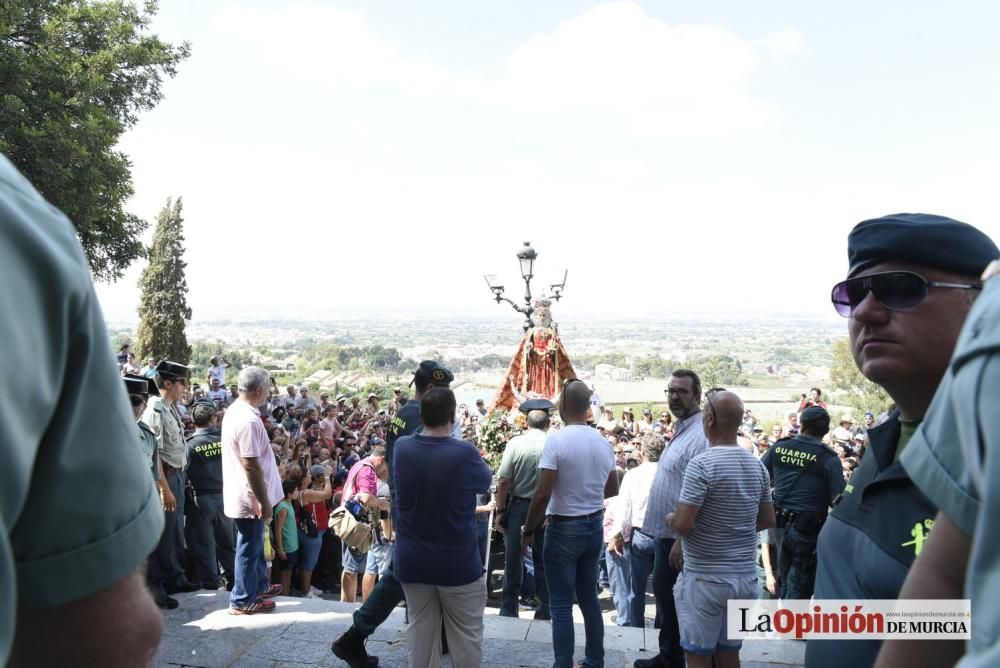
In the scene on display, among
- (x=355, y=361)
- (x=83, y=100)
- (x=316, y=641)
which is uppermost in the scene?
(x=83, y=100)

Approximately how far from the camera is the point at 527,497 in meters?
5.42

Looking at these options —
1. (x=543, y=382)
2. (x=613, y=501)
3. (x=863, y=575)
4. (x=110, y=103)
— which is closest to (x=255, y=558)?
(x=613, y=501)

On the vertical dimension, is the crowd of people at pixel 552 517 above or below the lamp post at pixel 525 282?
below

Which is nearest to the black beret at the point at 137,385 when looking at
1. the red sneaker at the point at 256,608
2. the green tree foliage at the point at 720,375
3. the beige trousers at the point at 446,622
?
the red sneaker at the point at 256,608

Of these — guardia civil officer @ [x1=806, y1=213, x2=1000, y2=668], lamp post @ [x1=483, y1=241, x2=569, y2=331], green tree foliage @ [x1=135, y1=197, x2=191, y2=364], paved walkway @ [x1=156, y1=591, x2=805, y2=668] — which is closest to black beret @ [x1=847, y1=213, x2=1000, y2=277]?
guardia civil officer @ [x1=806, y1=213, x2=1000, y2=668]

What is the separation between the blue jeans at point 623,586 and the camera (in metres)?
5.70

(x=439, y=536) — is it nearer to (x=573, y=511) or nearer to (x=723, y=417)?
(x=573, y=511)

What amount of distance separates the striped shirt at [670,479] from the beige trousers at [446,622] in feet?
4.13

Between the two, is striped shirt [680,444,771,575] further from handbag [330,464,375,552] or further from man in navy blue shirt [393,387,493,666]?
handbag [330,464,375,552]

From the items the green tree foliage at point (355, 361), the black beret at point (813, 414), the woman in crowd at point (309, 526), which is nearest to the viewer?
the black beret at point (813, 414)

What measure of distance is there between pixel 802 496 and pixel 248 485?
12.7ft

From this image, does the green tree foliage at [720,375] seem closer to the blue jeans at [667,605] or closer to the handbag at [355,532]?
the handbag at [355,532]

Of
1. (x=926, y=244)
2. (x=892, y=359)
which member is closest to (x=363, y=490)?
(x=892, y=359)

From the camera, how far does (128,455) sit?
61 centimetres
